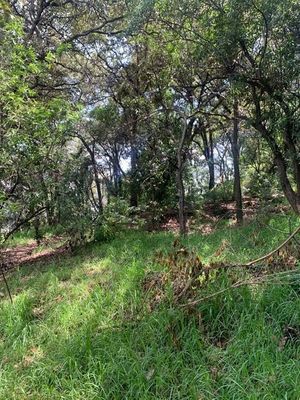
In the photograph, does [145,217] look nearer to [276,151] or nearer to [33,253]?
[33,253]

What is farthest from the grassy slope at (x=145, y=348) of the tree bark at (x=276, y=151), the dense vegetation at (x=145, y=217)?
the tree bark at (x=276, y=151)

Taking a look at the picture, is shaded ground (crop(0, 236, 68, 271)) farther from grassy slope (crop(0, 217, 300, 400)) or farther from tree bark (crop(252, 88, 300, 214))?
tree bark (crop(252, 88, 300, 214))

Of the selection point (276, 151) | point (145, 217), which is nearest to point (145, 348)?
point (276, 151)

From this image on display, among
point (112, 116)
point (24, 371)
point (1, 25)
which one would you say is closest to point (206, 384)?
point (24, 371)

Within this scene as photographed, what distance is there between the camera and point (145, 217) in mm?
8859

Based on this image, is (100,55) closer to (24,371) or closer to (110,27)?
(110,27)

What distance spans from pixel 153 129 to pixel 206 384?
729cm

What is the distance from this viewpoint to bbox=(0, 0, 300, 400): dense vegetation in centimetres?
224

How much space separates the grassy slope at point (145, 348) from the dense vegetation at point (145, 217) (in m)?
0.01

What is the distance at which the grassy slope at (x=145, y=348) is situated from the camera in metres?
1.99

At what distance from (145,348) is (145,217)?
6.50 meters

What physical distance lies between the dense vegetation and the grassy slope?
11 millimetres

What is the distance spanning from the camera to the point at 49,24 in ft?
23.9

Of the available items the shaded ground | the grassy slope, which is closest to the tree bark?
the grassy slope
